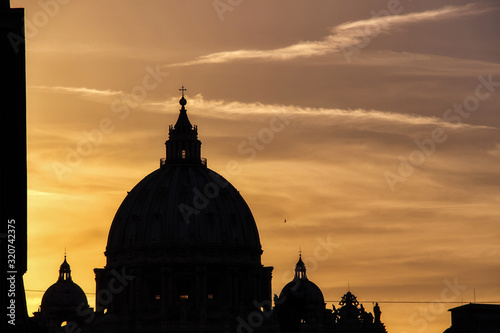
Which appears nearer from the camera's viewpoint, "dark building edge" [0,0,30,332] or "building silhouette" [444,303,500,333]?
"dark building edge" [0,0,30,332]

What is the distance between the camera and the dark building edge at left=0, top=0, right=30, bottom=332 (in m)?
39.5

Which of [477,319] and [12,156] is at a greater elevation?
[477,319]

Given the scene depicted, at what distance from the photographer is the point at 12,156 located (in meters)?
42.0

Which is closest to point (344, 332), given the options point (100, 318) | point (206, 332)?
point (206, 332)

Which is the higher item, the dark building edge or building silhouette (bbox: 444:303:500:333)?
building silhouette (bbox: 444:303:500:333)

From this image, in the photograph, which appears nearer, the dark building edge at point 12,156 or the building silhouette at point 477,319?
the dark building edge at point 12,156

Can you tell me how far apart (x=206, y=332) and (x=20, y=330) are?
147286 mm

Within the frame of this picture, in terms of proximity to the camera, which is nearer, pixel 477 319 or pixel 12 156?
pixel 12 156

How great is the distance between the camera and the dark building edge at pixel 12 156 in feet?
130

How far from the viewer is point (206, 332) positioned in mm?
194750

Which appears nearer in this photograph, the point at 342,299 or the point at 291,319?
the point at 291,319

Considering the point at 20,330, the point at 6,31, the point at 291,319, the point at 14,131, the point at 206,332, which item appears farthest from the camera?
the point at 206,332

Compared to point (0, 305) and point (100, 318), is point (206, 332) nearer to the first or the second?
point (100, 318)

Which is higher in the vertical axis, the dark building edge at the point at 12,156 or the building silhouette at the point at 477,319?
the building silhouette at the point at 477,319
